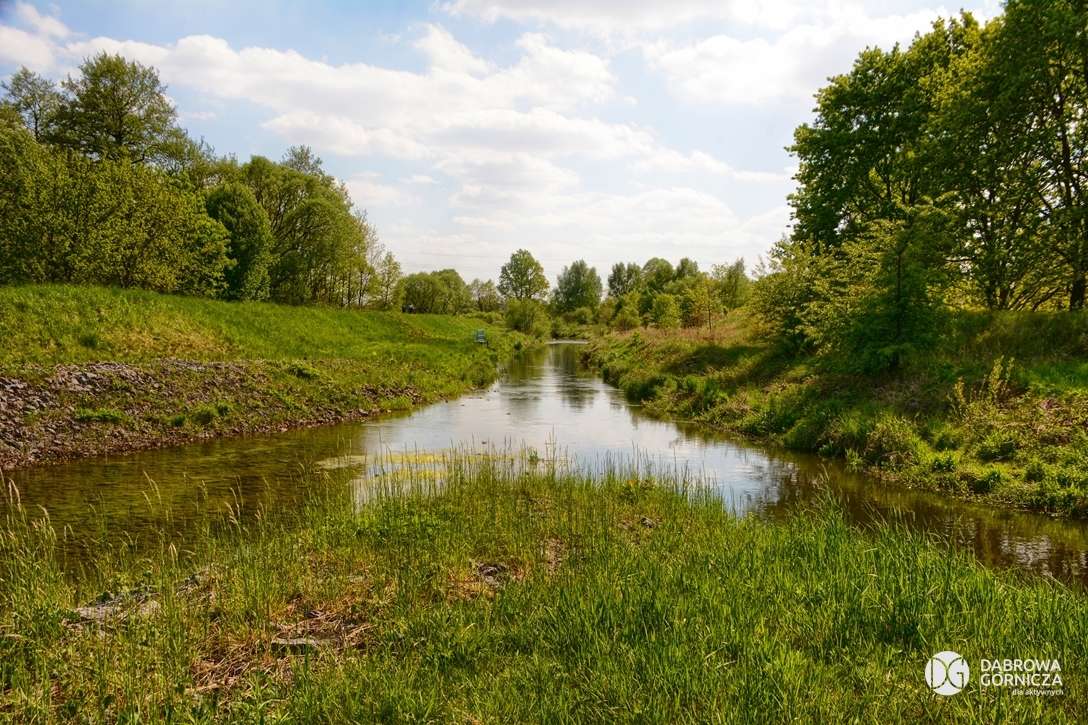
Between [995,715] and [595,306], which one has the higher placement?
[595,306]

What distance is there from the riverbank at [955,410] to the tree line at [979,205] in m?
1.38

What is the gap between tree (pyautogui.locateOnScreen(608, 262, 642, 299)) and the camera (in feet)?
500

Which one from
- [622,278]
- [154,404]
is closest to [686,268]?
[622,278]

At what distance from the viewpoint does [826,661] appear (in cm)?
498

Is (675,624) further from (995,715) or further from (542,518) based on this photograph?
(542,518)

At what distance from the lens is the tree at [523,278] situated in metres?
143

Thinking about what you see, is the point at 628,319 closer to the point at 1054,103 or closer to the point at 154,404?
the point at 1054,103

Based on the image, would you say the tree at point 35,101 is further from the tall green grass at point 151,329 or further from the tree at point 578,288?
the tree at point 578,288

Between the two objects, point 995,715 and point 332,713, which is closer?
point 995,715

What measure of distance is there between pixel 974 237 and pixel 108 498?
29114 millimetres

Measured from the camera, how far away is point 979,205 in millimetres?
22125

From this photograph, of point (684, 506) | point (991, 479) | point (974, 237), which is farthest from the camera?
point (974, 237)

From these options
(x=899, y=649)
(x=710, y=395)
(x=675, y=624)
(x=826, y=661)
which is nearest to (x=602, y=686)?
(x=675, y=624)

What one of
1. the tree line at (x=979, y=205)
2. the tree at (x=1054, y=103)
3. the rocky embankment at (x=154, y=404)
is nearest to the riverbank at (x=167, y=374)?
the rocky embankment at (x=154, y=404)
